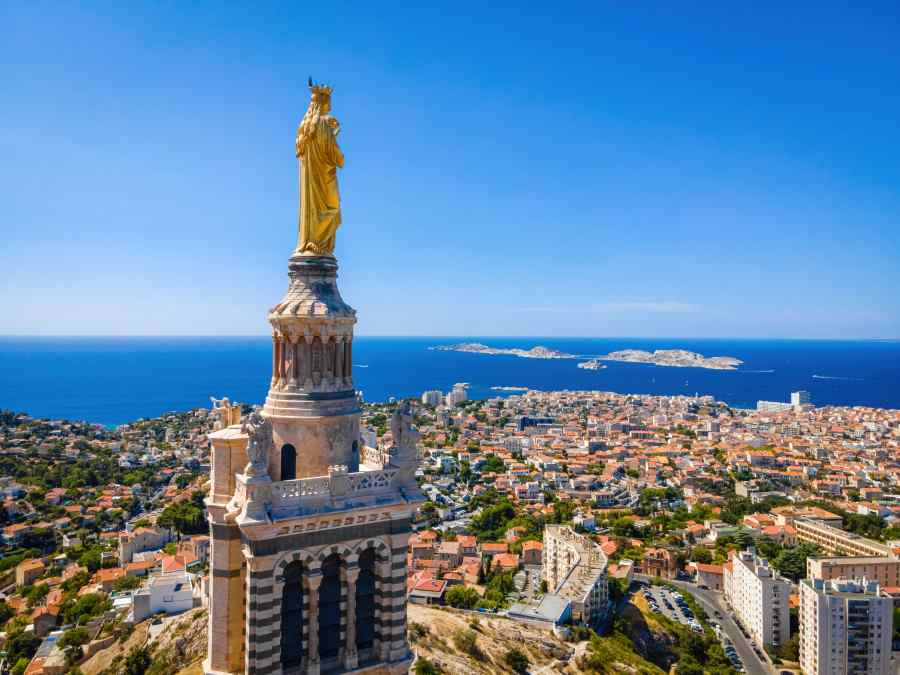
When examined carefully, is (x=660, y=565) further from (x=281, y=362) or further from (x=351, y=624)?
(x=281, y=362)

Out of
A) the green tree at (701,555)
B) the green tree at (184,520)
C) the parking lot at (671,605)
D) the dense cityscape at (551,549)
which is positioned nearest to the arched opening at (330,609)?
the dense cityscape at (551,549)

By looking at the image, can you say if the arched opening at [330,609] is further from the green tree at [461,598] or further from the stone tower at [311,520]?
the green tree at [461,598]

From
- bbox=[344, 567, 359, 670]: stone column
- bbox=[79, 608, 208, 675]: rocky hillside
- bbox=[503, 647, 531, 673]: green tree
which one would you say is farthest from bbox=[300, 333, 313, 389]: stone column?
bbox=[503, 647, 531, 673]: green tree

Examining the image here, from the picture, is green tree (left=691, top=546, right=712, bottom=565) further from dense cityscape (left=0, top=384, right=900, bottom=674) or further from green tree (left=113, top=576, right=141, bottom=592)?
green tree (left=113, top=576, right=141, bottom=592)

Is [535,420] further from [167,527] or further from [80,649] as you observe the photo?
[80,649]

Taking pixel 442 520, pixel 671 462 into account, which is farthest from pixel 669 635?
pixel 671 462
